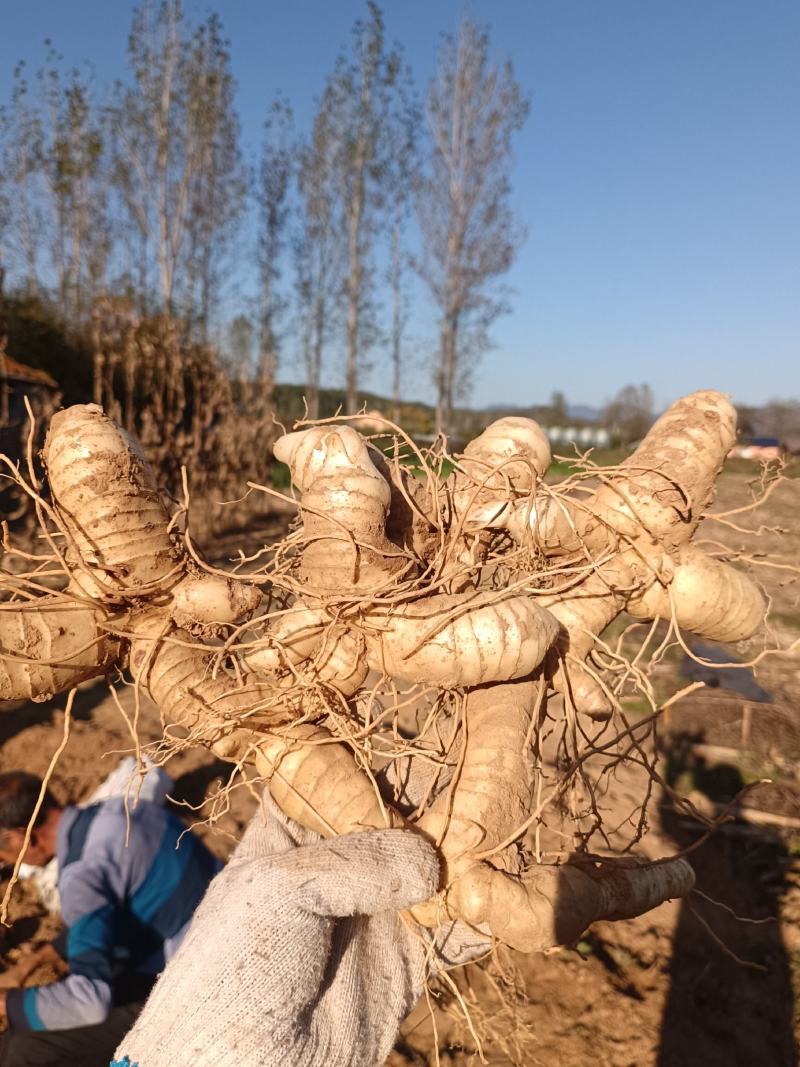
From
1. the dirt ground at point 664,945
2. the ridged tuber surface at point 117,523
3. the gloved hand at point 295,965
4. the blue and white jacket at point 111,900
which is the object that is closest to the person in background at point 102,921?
the blue and white jacket at point 111,900

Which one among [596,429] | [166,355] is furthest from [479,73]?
[596,429]

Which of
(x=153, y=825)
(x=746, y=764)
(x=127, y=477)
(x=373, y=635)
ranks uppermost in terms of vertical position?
(x=127, y=477)

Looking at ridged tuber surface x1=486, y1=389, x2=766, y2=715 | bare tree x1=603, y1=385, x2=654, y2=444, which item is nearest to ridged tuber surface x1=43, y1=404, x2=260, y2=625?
ridged tuber surface x1=486, y1=389, x2=766, y2=715

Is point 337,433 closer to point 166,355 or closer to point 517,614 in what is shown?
point 517,614

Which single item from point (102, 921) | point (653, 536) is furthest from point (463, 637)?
point (102, 921)

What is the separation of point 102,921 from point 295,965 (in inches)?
62.3

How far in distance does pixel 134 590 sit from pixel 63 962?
2266mm

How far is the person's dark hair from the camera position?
9.89 feet

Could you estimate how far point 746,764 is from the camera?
411 centimetres

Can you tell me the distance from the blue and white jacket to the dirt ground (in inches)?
11.5

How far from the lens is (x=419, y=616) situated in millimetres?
1535

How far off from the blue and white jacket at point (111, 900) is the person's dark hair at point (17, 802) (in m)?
0.38

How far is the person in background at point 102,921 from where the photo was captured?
2305 millimetres

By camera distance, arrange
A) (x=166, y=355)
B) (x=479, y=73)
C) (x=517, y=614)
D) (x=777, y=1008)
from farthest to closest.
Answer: (x=479, y=73)
(x=166, y=355)
(x=777, y=1008)
(x=517, y=614)
